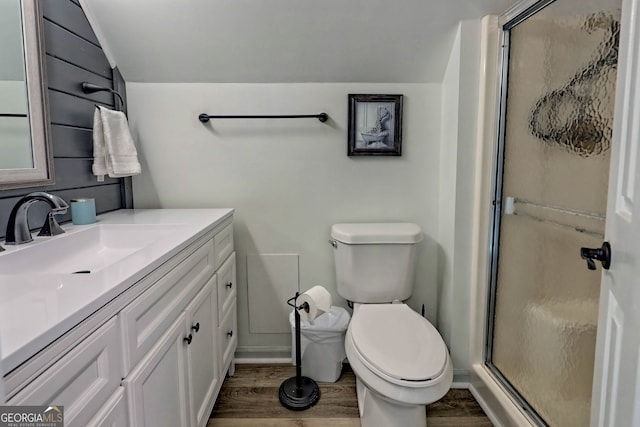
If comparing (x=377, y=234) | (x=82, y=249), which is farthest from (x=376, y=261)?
(x=82, y=249)

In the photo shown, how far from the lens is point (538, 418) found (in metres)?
1.36

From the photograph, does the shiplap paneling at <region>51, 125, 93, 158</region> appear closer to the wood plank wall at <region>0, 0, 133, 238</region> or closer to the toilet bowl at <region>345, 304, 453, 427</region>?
the wood plank wall at <region>0, 0, 133, 238</region>

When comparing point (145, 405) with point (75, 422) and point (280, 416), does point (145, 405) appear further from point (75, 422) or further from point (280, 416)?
point (280, 416)

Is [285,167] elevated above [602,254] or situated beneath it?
elevated above

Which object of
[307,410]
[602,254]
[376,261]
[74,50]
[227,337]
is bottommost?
[307,410]

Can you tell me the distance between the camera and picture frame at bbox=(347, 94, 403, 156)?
188 cm

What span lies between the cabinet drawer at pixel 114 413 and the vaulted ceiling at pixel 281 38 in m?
1.51

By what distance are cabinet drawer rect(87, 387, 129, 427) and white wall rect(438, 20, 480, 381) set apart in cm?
147

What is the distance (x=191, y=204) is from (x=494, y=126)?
155cm

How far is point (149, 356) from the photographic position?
2.99ft

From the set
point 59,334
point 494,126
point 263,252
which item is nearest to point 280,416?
point 263,252

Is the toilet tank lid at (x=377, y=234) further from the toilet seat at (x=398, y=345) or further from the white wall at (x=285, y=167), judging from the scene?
the toilet seat at (x=398, y=345)

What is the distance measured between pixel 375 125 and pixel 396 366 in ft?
3.87

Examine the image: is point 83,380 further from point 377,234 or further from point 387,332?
point 377,234
